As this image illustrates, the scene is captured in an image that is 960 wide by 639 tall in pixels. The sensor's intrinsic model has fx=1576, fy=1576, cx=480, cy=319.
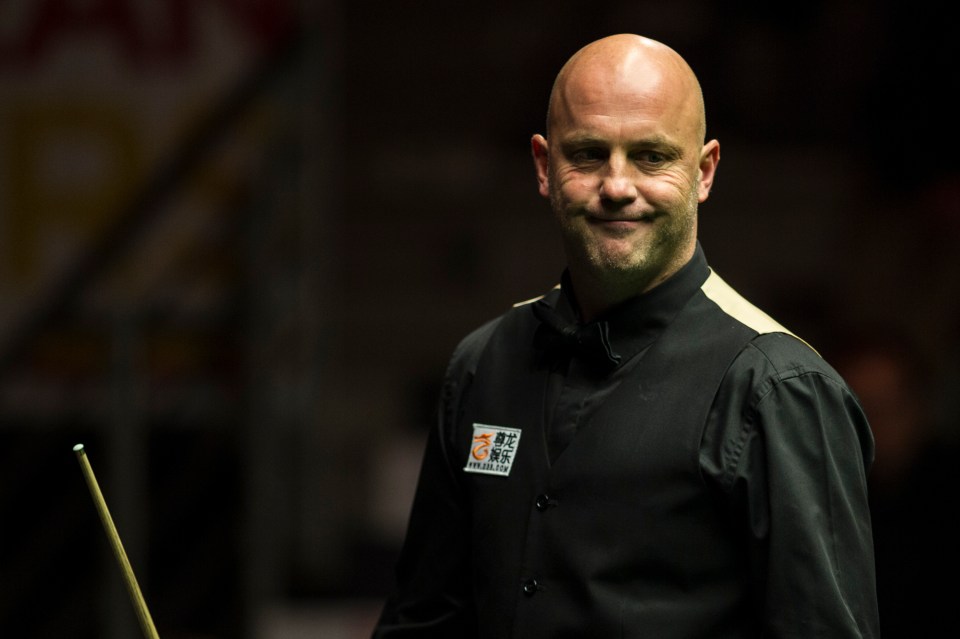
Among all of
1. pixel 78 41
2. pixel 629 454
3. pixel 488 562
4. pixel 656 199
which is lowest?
A: pixel 488 562

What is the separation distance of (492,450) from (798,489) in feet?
1.33

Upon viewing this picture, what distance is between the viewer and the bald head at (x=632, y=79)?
175 cm

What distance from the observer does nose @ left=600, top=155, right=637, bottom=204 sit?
1.74 metres

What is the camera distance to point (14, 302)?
420 cm

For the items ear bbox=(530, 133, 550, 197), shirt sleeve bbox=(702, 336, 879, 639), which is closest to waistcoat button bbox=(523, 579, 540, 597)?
shirt sleeve bbox=(702, 336, 879, 639)

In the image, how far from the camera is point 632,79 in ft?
5.73

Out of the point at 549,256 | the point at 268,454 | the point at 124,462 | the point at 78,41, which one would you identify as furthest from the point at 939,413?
the point at 78,41

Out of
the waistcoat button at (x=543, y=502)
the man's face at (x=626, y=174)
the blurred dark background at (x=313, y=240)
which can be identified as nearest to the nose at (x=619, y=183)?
the man's face at (x=626, y=174)

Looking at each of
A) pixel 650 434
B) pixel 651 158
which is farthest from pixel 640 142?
pixel 650 434

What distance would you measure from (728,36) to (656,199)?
3448 millimetres

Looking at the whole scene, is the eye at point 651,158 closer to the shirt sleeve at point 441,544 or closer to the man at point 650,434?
the man at point 650,434

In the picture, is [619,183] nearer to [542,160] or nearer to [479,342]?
[542,160]

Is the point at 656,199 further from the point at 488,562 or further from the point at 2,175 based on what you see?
the point at 2,175

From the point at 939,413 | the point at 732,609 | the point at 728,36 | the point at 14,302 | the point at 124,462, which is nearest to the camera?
the point at 732,609
